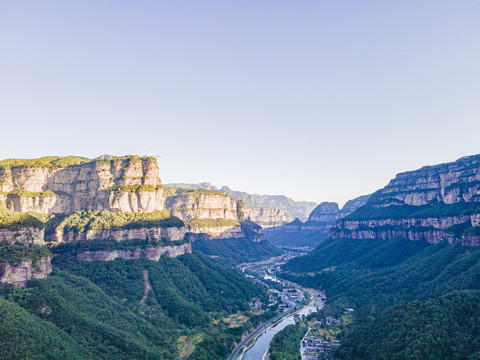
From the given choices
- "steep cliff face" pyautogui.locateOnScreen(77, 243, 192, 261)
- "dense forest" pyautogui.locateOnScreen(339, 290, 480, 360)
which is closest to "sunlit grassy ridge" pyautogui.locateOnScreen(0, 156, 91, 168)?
"steep cliff face" pyautogui.locateOnScreen(77, 243, 192, 261)

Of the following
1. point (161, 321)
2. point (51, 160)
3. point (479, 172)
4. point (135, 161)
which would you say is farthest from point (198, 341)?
point (479, 172)

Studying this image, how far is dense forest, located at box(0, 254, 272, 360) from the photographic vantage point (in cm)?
7969

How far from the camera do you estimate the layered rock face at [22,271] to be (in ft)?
311

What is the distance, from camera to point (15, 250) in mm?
100062

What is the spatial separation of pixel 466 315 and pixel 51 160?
7061 inches

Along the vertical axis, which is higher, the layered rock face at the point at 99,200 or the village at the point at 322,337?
the layered rock face at the point at 99,200

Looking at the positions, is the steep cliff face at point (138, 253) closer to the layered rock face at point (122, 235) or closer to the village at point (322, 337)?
the layered rock face at point (122, 235)

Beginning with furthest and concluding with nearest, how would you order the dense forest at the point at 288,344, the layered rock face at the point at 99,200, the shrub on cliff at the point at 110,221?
1. the shrub on cliff at the point at 110,221
2. the layered rock face at the point at 99,200
3. the dense forest at the point at 288,344

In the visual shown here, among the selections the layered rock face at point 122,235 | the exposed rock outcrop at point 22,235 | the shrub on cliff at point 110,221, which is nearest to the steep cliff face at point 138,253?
the layered rock face at point 122,235

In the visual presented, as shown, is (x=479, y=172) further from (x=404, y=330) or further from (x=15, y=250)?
(x=15, y=250)

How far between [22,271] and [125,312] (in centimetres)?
2978

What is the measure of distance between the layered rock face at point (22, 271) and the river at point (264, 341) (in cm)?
6085

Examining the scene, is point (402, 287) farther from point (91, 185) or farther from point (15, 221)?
point (91, 185)

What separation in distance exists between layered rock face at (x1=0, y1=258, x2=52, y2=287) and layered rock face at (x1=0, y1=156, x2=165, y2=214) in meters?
69.7
